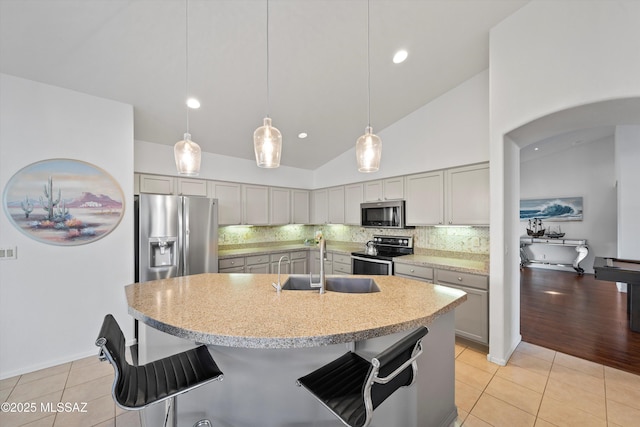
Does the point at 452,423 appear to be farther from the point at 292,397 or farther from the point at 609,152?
the point at 609,152

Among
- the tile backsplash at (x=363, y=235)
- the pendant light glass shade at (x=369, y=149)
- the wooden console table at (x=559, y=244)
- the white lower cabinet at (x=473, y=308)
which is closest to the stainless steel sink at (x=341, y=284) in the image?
the pendant light glass shade at (x=369, y=149)

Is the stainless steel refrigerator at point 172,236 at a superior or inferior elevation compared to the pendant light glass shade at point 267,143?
inferior

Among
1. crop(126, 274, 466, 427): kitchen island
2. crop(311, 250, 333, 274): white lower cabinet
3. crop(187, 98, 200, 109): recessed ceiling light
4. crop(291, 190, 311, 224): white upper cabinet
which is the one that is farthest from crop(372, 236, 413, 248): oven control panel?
crop(187, 98, 200, 109): recessed ceiling light

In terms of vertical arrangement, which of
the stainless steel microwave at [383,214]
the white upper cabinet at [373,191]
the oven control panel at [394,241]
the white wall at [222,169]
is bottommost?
the oven control panel at [394,241]

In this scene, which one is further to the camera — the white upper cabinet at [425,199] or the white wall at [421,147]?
the white upper cabinet at [425,199]

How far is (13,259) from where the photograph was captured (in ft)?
7.98

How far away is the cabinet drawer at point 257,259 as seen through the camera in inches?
172

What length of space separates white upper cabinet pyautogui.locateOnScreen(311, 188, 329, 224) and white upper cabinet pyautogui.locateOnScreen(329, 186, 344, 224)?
0.12 meters

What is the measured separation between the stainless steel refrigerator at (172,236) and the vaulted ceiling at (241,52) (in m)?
1.13

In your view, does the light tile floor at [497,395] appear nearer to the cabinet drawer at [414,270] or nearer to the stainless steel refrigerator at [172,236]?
the cabinet drawer at [414,270]

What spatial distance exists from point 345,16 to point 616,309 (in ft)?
19.3

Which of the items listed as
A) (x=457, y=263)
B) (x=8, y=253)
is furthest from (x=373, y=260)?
(x=8, y=253)

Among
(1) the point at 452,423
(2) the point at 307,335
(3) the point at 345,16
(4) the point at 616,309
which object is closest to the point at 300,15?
(3) the point at 345,16

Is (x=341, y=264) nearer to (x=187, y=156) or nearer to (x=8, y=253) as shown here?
(x=187, y=156)
